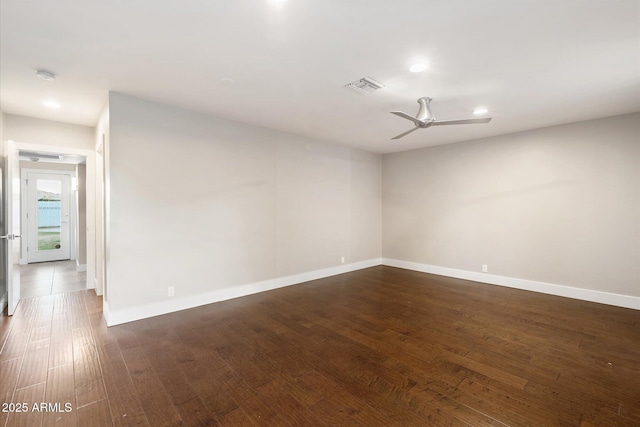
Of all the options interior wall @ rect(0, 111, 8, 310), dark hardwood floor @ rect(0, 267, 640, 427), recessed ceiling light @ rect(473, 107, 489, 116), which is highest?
recessed ceiling light @ rect(473, 107, 489, 116)

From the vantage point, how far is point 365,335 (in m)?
3.08

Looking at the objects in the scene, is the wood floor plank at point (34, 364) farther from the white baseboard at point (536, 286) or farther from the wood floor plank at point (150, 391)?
the white baseboard at point (536, 286)

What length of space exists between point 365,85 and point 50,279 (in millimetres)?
6699

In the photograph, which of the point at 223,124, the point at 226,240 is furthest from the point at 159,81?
the point at 226,240

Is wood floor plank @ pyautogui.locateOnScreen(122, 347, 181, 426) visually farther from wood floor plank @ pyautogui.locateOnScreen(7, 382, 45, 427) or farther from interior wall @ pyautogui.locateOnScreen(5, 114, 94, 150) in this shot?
interior wall @ pyautogui.locateOnScreen(5, 114, 94, 150)

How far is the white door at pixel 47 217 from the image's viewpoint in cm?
696

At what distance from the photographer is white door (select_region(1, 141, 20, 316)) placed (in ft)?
11.6

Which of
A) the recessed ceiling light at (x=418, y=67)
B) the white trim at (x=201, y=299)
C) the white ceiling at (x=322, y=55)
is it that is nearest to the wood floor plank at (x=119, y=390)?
the white trim at (x=201, y=299)

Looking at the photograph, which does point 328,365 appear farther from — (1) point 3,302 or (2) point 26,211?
(2) point 26,211

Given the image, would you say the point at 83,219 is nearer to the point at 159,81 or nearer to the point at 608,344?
the point at 159,81

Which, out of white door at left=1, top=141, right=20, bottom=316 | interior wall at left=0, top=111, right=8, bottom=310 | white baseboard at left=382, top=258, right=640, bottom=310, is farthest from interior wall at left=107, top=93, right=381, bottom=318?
white baseboard at left=382, top=258, right=640, bottom=310

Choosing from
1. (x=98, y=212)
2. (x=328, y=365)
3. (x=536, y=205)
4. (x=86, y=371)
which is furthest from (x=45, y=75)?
(x=536, y=205)

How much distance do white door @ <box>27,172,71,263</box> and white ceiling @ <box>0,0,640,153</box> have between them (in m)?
4.45

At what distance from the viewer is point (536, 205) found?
185 inches
